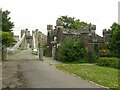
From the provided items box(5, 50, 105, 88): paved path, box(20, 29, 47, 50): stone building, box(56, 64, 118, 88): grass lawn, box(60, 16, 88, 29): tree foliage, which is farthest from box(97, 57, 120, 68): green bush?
box(20, 29, 47, 50): stone building

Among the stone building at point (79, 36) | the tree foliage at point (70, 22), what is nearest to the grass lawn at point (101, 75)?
the stone building at point (79, 36)

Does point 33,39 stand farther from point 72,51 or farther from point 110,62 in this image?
point 110,62

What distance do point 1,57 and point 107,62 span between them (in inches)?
696

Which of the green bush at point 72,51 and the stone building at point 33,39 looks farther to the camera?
the stone building at point 33,39

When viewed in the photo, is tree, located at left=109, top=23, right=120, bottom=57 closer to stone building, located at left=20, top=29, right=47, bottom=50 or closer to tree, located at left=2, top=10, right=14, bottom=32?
tree, located at left=2, top=10, right=14, bottom=32

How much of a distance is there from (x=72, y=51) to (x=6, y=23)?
100ft

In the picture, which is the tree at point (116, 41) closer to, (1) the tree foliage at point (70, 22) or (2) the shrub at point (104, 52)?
(2) the shrub at point (104, 52)

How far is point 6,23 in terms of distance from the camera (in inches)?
2741

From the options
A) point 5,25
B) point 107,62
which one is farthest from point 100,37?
point 5,25

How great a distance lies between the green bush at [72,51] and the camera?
141 feet

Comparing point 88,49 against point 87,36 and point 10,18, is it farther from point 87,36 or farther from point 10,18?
point 10,18

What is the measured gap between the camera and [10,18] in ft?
248

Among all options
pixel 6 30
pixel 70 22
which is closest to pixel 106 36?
pixel 6 30

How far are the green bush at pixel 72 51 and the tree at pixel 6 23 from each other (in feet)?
91.6
